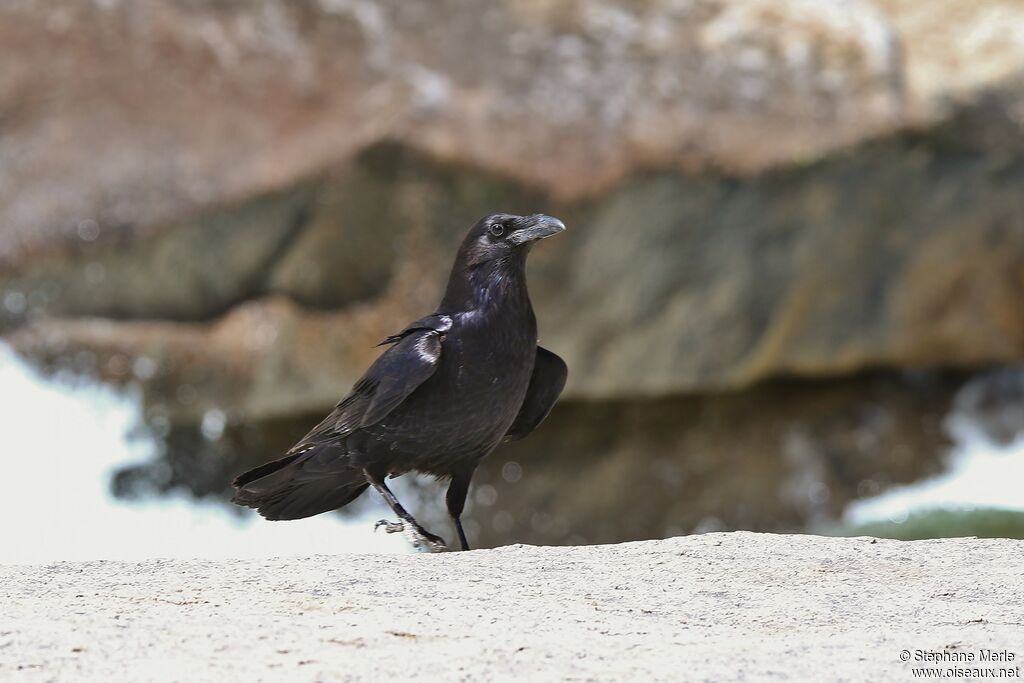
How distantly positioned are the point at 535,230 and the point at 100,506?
14.4ft

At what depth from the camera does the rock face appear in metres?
7.40

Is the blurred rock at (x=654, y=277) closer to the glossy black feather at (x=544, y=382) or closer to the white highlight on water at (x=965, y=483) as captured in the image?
the white highlight on water at (x=965, y=483)

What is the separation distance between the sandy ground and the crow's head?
92 centimetres

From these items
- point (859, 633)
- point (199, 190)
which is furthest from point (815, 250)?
point (859, 633)

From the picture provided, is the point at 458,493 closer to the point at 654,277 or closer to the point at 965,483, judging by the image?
the point at 654,277

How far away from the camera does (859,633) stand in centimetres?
255

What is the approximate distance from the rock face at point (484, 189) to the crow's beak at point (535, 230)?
3.53m

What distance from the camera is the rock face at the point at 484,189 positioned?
24.3 ft

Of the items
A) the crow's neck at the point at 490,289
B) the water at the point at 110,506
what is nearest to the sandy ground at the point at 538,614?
the crow's neck at the point at 490,289

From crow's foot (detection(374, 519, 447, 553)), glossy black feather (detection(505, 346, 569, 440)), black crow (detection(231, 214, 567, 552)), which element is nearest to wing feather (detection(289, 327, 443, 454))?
black crow (detection(231, 214, 567, 552))

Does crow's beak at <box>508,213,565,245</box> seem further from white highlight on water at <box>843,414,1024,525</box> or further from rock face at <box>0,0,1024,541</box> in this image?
white highlight on water at <box>843,414,1024,525</box>

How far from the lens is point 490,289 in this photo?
3.71m

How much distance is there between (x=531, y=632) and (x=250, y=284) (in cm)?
545

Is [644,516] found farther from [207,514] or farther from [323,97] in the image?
[323,97]
